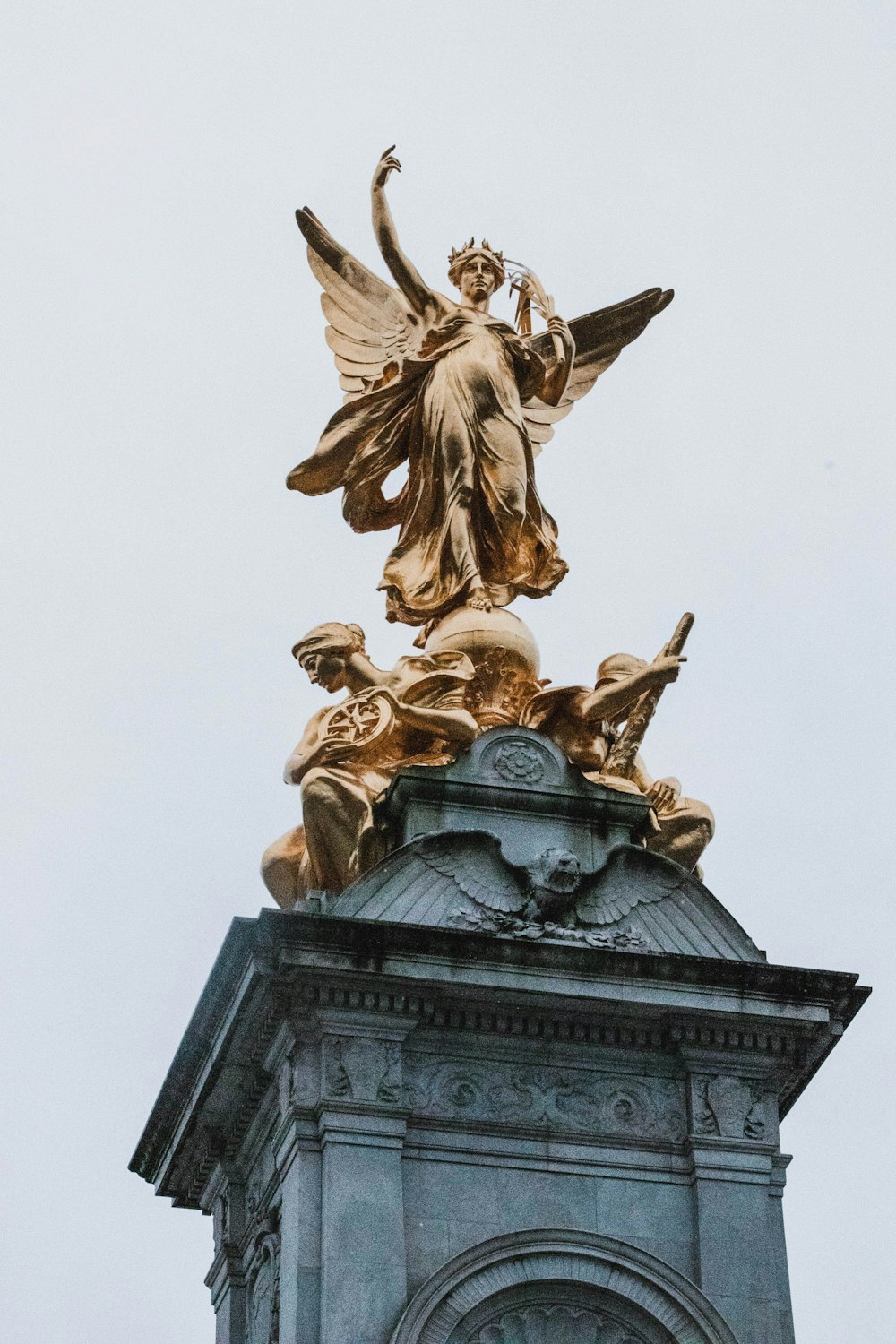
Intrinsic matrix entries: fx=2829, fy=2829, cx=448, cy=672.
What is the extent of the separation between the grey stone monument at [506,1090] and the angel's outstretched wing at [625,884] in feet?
0.07

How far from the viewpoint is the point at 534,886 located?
20.1 metres

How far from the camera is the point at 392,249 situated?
24297mm

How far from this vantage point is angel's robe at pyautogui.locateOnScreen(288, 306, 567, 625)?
76.8 ft

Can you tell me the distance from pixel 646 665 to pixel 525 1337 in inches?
224

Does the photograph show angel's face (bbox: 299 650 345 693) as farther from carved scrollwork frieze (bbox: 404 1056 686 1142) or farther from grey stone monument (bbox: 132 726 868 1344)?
carved scrollwork frieze (bbox: 404 1056 686 1142)

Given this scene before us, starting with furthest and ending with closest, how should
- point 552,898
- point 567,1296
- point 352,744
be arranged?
1. point 352,744
2. point 552,898
3. point 567,1296

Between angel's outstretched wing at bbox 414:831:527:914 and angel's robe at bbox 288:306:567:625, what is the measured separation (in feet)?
11.0

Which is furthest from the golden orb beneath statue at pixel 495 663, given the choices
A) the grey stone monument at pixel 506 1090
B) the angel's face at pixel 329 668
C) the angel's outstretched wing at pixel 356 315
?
the angel's outstretched wing at pixel 356 315

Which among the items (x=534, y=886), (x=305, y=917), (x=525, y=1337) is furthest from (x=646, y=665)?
(x=525, y=1337)

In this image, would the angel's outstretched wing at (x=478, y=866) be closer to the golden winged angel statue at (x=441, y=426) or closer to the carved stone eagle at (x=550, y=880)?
the carved stone eagle at (x=550, y=880)

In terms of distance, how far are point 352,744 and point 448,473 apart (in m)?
3.22

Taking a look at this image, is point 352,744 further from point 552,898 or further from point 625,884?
point 625,884

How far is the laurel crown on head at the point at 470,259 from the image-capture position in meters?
25.0

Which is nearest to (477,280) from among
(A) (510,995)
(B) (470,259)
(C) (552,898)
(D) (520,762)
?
(B) (470,259)
